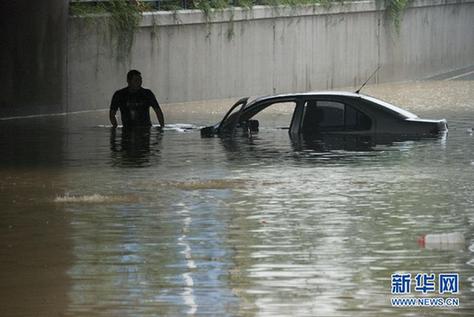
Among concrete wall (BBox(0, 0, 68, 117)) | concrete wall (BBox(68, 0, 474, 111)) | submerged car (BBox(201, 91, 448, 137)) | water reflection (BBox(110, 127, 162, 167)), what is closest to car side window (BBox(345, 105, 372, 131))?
submerged car (BBox(201, 91, 448, 137))

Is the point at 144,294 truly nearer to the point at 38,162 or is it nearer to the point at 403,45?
the point at 38,162

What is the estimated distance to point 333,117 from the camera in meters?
25.6

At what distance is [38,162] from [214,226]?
8.73m

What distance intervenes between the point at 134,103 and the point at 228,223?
1208cm

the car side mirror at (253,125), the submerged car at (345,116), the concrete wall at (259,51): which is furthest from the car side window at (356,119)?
the concrete wall at (259,51)

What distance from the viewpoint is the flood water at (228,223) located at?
11828 mm

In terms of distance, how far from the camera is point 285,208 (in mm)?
17375

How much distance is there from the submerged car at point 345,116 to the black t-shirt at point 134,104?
6.84 ft

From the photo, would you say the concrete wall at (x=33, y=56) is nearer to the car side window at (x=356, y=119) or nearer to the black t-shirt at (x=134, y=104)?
the black t-shirt at (x=134, y=104)

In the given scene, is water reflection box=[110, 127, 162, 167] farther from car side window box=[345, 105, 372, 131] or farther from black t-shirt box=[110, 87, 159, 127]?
car side window box=[345, 105, 372, 131]

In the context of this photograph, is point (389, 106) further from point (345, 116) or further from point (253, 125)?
point (253, 125)

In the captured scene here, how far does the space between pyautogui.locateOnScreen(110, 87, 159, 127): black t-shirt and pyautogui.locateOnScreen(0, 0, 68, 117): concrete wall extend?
7.37 meters

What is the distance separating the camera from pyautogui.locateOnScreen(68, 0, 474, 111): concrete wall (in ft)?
125

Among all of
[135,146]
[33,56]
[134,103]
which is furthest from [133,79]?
[33,56]
